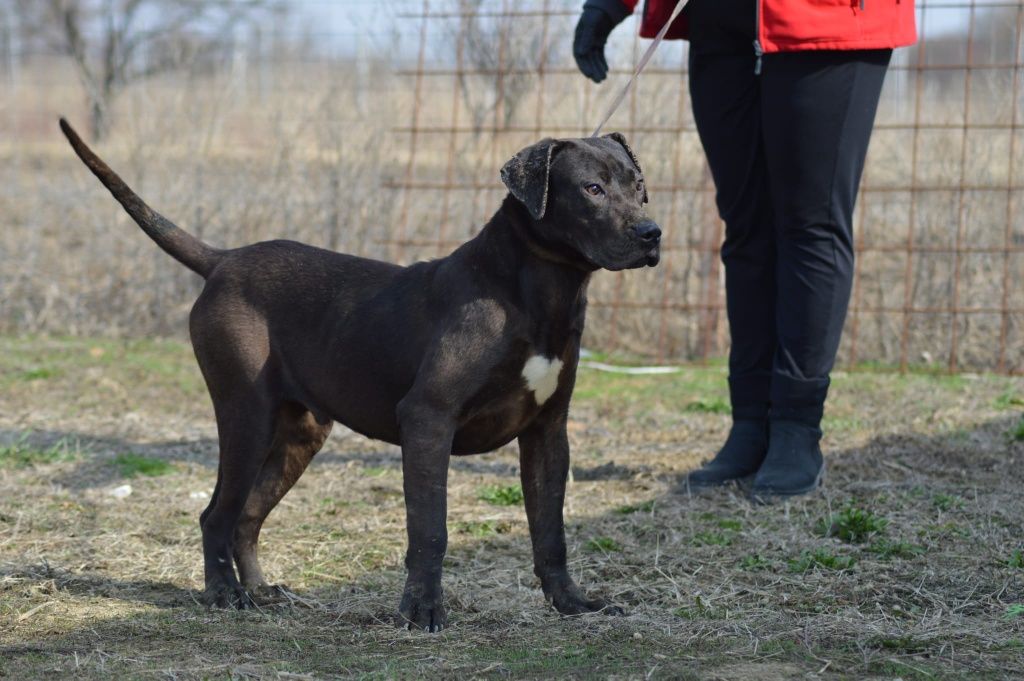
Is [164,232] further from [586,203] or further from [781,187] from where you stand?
[781,187]

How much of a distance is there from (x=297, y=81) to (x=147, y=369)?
11.6ft

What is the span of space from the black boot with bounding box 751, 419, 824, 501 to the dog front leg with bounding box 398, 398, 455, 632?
5.80 feet

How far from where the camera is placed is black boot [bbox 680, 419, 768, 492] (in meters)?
5.09

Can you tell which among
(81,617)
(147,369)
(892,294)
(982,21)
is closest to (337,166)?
(147,369)

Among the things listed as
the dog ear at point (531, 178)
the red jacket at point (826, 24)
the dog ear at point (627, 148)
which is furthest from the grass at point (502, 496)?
the red jacket at point (826, 24)

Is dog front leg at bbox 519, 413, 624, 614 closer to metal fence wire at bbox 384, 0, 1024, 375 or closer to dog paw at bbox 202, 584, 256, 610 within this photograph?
dog paw at bbox 202, 584, 256, 610

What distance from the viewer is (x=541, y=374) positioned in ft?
11.4

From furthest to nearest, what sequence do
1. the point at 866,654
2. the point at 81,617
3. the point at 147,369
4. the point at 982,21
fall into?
the point at 982,21, the point at 147,369, the point at 81,617, the point at 866,654

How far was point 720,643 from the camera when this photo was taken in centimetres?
327

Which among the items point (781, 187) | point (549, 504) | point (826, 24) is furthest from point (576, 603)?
point (826, 24)

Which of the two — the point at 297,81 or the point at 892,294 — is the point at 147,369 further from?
the point at 892,294

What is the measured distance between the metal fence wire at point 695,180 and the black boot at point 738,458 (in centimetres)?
349

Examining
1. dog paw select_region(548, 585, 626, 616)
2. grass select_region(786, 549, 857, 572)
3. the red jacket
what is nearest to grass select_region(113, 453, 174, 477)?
dog paw select_region(548, 585, 626, 616)

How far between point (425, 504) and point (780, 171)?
2.10m
